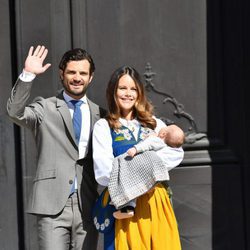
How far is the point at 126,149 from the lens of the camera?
4.45m

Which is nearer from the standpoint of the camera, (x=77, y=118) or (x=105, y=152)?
(x=105, y=152)

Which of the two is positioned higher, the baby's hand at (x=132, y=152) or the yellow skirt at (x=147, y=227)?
the baby's hand at (x=132, y=152)

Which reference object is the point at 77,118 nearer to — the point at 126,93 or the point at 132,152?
the point at 126,93

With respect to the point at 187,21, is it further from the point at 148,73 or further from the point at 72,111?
the point at 72,111

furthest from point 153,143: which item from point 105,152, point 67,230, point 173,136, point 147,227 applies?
point 67,230

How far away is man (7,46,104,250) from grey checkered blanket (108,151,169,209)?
0.86 ft

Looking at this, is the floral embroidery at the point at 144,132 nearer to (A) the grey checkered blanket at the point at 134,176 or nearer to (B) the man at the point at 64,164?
(A) the grey checkered blanket at the point at 134,176

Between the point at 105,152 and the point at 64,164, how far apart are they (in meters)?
0.26

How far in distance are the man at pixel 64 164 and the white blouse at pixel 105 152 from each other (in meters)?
0.15

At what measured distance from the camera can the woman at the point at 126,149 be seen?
440 cm

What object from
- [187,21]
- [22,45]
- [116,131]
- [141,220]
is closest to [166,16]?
[187,21]

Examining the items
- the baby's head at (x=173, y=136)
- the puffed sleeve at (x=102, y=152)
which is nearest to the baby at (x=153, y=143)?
the baby's head at (x=173, y=136)

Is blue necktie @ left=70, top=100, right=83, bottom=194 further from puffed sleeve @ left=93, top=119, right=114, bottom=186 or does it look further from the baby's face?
the baby's face

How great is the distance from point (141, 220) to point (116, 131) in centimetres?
49
